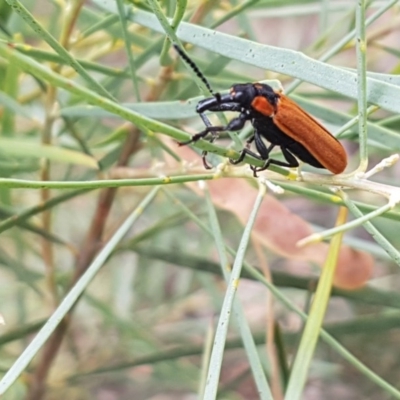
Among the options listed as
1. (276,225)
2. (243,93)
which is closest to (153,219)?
(276,225)

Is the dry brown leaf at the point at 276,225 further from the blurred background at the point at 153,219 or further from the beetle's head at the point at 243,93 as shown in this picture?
the beetle's head at the point at 243,93

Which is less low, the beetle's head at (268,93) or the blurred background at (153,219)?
the blurred background at (153,219)

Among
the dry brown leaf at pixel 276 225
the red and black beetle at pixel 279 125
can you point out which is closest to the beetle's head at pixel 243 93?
the red and black beetle at pixel 279 125

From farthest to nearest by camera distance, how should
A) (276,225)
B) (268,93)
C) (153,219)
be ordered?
(153,219) < (276,225) < (268,93)

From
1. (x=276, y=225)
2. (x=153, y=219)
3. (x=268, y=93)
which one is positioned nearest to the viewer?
(x=268, y=93)

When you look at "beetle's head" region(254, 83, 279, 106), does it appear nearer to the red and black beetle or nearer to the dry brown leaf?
the red and black beetle

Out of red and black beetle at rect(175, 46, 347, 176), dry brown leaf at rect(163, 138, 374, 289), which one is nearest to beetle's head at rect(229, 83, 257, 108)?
red and black beetle at rect(175, 46, 347, 176)

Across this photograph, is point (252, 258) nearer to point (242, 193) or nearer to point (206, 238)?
point (206, 238)

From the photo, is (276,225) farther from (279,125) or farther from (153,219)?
(153,219)

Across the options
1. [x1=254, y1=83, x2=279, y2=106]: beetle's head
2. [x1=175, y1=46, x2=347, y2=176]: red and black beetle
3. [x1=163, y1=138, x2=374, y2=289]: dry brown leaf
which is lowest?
[x1=175, y1=46, x2=347, y2=176]: red and black beetle

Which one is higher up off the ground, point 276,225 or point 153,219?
point 153,219

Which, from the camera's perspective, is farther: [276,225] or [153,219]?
[153,219]
